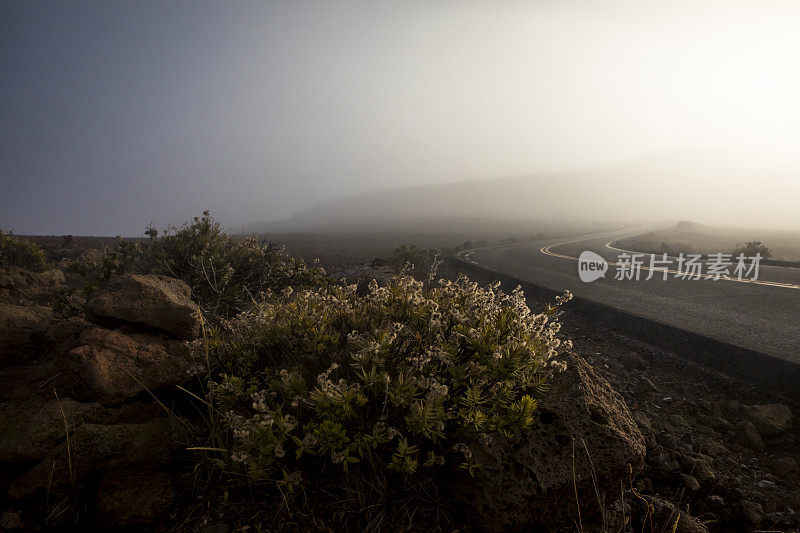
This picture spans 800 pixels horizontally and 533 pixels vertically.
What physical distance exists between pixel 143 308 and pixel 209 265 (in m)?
2.23

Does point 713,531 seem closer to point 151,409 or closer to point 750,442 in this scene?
point 750,442

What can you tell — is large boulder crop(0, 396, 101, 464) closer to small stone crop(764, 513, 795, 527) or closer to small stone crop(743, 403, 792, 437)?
small stone crop(764, 513, 795, 527)

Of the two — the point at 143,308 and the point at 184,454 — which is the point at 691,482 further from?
the point at 143,308

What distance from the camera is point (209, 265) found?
17.0 ft

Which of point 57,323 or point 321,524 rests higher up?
point 57,323

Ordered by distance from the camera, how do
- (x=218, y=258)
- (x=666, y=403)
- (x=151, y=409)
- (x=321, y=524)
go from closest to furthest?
(x=321, y=524) → (x=151, y=409) → (x=666, y=403) → (x=218, y=258)

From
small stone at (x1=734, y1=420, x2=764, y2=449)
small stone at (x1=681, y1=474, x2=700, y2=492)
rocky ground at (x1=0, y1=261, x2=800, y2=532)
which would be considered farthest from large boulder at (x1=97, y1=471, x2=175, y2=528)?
small stone at (x1=734, y1=420, x2=764, y2=449)

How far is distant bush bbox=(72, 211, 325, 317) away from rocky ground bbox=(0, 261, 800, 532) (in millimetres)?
1485

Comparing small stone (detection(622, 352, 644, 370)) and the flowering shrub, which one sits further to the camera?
small stone (detection(622, 352, 644, 370))

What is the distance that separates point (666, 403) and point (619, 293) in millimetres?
4988

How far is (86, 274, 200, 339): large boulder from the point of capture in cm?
297

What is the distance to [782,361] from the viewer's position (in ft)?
14.7

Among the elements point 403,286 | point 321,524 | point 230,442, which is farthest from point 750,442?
point 230,442

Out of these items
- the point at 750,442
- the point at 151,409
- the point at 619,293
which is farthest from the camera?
the point at 619,293
